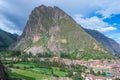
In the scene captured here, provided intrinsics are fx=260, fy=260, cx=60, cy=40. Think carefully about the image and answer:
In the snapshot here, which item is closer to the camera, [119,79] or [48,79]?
[48,79]

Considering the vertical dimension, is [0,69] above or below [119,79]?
above

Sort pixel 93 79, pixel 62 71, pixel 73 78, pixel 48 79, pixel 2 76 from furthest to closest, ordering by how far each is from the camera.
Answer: pixel 62 71
pixel 93 79
pixel 73 78
pixel 48 79
pixel 2 76

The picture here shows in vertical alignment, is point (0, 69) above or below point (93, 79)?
above

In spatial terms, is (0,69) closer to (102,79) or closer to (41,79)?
(41,79)

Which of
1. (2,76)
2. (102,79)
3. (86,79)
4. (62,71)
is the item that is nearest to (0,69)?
(2,76)

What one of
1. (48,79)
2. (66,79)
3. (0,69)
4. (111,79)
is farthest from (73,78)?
(0,69)

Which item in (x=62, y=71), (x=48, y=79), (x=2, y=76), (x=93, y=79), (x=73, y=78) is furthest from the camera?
(x=62, y=71)

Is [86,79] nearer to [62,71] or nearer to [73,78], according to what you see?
[73,78]

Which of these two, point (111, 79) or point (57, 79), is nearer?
point (57, 79)
